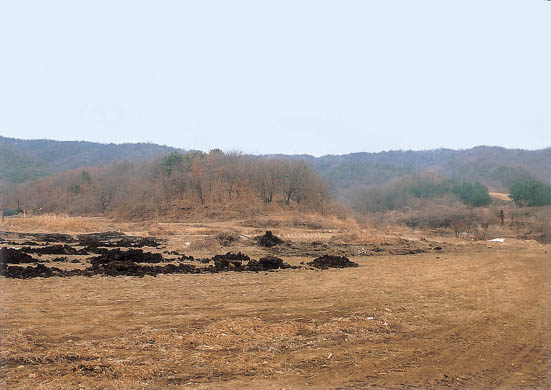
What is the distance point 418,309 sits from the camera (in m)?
8.80

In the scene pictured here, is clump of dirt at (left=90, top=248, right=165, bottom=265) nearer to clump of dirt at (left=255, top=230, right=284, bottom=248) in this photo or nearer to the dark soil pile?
the dark soil pile

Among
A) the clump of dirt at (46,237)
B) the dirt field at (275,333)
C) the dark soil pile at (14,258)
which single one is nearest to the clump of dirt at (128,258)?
the dark soil pile at (14,258)

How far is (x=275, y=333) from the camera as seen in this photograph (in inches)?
273

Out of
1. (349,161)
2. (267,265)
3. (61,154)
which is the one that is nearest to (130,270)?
(267,265)

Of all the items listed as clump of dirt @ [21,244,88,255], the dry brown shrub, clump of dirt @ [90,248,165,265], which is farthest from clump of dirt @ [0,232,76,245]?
clump of dirt @ [90,248,165,265]

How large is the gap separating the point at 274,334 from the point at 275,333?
49mm

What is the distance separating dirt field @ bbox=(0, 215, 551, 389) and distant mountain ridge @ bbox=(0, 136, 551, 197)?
56.2 metres

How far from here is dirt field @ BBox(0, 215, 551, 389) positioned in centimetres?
520

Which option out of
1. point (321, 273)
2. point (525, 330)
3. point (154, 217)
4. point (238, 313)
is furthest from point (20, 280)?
point (154, 217)

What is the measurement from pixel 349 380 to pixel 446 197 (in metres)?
61.4

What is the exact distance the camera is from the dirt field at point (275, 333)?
520 cm

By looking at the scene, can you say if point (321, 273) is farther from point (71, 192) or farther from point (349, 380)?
point (71, 192)

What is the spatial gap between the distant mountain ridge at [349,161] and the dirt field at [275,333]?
2214 inches

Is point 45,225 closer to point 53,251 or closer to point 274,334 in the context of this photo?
point 53,251
